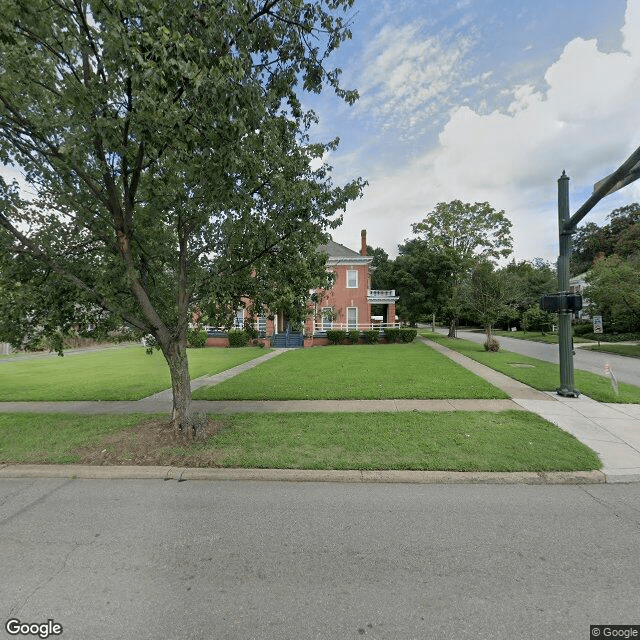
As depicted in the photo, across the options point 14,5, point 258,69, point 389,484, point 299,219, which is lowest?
point 389,484

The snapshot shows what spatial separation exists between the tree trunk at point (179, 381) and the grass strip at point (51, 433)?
4.68 feet

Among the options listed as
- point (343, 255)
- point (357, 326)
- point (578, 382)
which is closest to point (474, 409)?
point (578, 382)

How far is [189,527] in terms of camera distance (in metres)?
3.43

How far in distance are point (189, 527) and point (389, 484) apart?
2.35 metres

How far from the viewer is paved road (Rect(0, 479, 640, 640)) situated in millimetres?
2289

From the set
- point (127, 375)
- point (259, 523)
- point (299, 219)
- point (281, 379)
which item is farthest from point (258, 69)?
point (127, 375)

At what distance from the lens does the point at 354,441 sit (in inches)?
215

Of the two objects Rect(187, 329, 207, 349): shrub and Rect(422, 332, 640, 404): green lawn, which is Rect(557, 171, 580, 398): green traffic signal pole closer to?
Rect(422, 332, 640, 404): green lawn

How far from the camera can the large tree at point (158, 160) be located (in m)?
3.66

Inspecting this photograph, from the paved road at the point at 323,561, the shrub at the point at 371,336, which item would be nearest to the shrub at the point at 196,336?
the paved road at the point at 323,561

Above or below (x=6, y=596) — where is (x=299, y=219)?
above

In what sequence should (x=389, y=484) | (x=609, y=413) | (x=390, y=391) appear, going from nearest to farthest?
(x=389, y=484), (x=609, y=413), (x=390, y=391)

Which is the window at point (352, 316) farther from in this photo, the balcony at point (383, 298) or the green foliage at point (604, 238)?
the green foliage at point (604, 238)

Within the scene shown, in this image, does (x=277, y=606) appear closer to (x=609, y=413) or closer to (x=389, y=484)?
(x=389, y=484)
